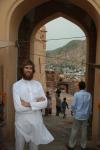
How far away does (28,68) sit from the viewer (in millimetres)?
5488

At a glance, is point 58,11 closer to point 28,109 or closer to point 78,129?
point 78,129

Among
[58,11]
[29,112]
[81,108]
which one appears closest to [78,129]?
[81,108]

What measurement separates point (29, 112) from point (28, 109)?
0.06 m

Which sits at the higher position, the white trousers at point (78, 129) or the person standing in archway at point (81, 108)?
the person standing in archway at point (81, 108)

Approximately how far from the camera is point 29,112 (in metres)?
5.40

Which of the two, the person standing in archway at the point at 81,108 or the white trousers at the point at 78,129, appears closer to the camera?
Answer: the person standing in archway at the point at 81,108

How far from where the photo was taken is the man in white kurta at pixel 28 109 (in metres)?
5.38

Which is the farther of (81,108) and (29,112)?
(81,108)

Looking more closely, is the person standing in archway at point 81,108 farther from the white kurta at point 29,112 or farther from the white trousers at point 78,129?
the white kurta at point 29,112

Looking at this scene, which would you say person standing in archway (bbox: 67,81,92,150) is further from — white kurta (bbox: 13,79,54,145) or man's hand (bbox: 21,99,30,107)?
man's hand (bbox: 21,99,30,107)

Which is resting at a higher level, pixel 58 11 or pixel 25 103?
pixel 58 11

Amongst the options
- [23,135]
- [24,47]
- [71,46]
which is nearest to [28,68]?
[23,135]

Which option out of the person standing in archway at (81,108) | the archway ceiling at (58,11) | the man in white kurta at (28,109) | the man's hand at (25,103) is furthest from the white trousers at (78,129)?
the archway ceiling at (58,11)

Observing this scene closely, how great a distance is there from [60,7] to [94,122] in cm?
474
